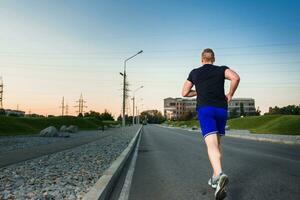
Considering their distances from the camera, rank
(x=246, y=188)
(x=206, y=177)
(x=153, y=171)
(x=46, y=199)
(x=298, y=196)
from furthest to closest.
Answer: (x=153, y=171), (x=206, y=177), (x=246, y=188), (x=298, y=196), (x=46, y=199)

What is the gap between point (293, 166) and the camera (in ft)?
31.4

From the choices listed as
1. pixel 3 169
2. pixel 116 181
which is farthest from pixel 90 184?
pixel 3 169

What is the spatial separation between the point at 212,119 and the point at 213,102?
0.26 metres

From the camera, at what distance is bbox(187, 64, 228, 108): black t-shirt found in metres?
5.57

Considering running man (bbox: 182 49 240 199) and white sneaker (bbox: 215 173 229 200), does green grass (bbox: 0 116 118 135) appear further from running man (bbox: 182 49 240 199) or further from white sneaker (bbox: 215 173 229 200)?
white sneaker (bbox: 215 173 229 200)

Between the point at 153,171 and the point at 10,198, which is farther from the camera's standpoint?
the point at 153,171

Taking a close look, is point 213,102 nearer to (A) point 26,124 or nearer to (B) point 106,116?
(A) point 26,124

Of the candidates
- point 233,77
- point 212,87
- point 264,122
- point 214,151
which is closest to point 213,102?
point 212,87

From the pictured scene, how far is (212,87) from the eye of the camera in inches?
220

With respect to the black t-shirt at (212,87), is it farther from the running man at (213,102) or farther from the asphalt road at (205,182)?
the asphalt road at (205,182)

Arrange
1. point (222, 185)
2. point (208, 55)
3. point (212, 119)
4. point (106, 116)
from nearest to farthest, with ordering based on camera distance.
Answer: point (222, 185)
point (212, 119)
point (208, 55)
point (106, 116)

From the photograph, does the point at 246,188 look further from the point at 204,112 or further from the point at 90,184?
the point at 90,184

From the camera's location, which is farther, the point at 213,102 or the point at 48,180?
the point at 48,180

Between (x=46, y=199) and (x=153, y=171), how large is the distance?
4.32 m
